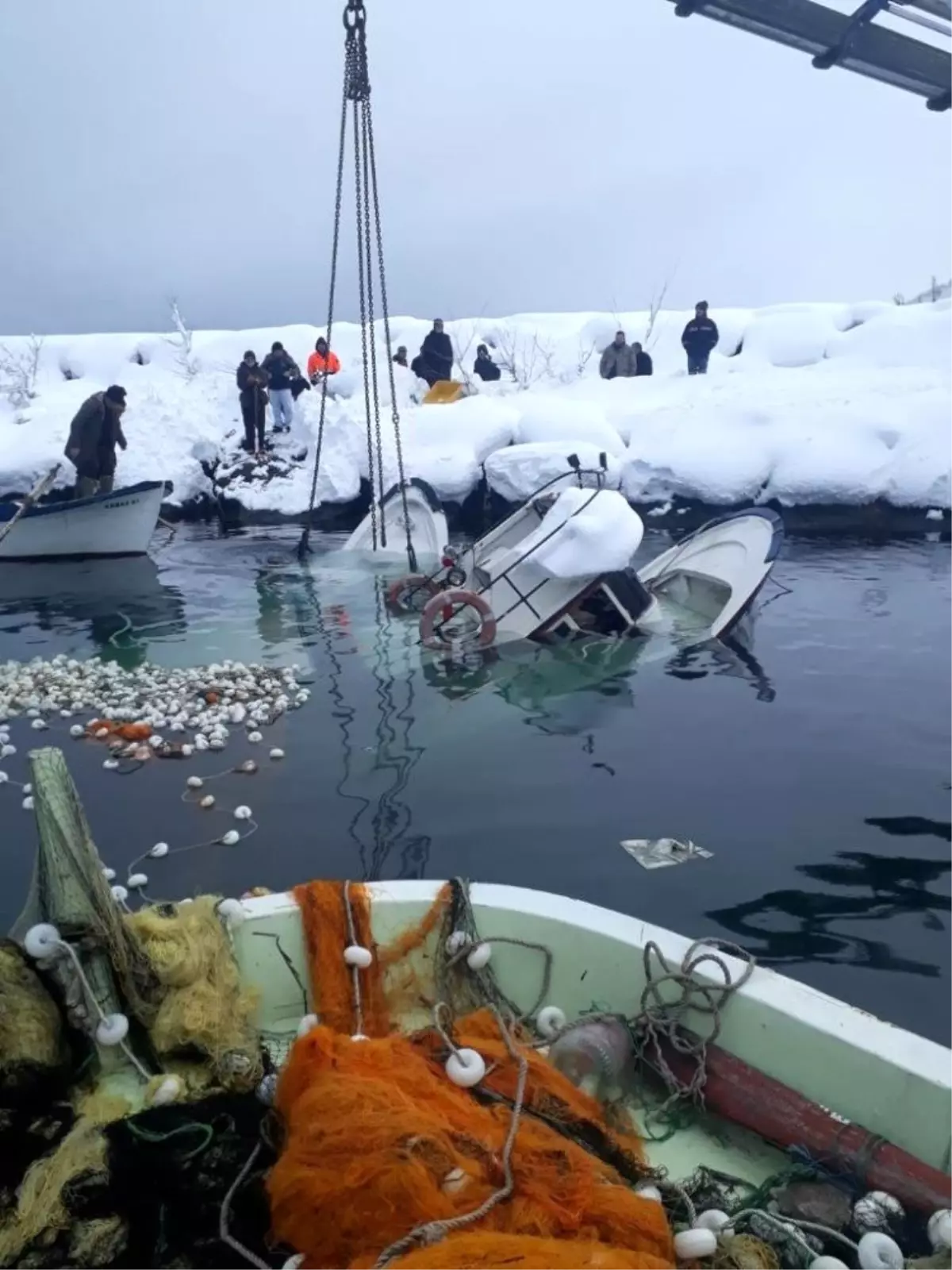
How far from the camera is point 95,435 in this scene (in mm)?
16156

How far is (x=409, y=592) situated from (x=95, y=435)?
756 centimetres

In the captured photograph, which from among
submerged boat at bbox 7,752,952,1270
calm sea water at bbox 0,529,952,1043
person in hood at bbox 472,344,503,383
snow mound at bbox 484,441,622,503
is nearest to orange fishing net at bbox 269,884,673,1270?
submerged boat at bbox 7,752,952,1270

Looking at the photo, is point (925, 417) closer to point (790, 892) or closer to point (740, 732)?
point (740, 732)

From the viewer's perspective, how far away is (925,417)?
21516 millimetres

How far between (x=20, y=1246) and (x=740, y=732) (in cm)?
713

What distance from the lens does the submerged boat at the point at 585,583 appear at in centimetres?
1045

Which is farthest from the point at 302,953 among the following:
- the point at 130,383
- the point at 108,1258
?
the point at 130,383

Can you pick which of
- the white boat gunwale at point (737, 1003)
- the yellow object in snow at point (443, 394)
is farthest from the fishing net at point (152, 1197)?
the yellow object in snow at point (443, 394)

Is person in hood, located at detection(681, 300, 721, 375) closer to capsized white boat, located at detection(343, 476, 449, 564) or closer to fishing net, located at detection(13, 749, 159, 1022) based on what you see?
capsized white boat, located at detection(343, 476, 449, 564)

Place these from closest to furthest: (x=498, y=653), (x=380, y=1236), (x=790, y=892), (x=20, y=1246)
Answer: (x=380, y=1236), (x=20, y=1246), (x=790, y=892), (x=498, y=653)

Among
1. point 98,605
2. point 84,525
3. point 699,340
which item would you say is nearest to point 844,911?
point 98,605

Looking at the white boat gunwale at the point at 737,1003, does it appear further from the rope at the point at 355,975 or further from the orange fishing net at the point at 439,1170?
the orange fishing net at the point at 439,1170

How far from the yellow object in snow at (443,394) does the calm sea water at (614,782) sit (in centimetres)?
1529

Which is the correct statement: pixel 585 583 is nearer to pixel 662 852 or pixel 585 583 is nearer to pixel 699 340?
pixel 662 852
